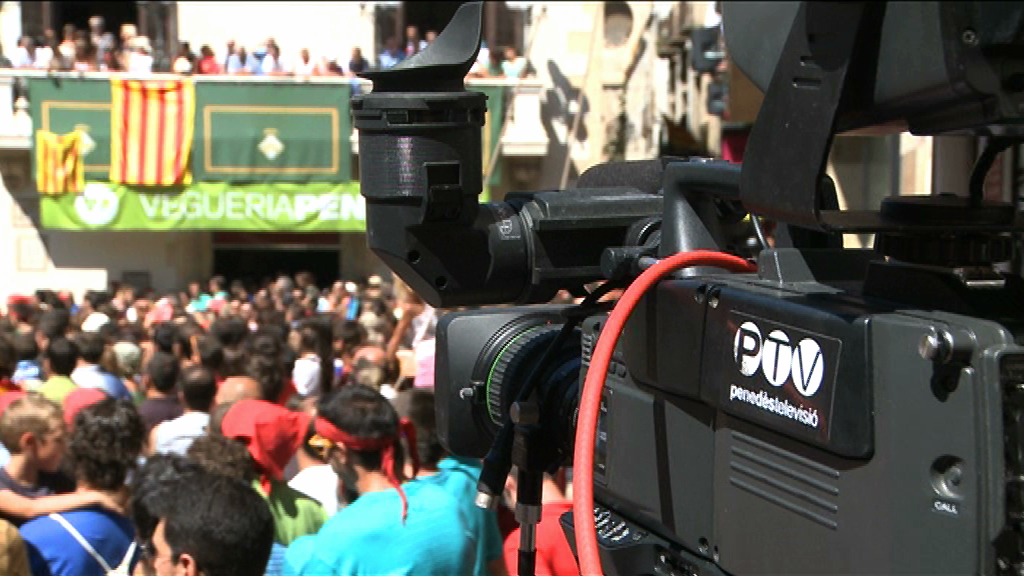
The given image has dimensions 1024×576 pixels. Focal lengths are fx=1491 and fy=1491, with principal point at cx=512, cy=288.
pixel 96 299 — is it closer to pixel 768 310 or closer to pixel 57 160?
pixel 57 160

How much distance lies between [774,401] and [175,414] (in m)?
4.78

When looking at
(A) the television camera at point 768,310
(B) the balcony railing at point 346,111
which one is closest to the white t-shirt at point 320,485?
(A) the television camera at point 768,310

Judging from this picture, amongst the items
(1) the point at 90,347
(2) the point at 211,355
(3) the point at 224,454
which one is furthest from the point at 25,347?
(3) the point at 224,454

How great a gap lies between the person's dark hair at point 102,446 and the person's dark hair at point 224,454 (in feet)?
0.64

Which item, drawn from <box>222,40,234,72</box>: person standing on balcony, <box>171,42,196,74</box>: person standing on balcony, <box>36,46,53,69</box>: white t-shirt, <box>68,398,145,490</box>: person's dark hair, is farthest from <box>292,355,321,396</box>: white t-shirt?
<box>36,46,53,69</box>: white t-shirt

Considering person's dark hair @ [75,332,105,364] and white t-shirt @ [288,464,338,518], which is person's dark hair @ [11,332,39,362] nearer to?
person's dark hair @ [75,332,105,364]

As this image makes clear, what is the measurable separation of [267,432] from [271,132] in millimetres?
16249

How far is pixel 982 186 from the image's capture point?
68.8 inches

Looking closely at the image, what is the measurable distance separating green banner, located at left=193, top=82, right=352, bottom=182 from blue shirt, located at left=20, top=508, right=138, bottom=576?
16.8 metres

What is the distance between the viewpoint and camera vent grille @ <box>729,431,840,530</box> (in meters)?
1.69

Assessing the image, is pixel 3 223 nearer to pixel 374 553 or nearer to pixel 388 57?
pixel 388 57

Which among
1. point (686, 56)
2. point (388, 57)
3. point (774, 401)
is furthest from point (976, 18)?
point (388, 57)

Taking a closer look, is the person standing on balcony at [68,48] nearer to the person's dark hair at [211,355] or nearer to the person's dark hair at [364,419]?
the person's dark hair at [211,355]

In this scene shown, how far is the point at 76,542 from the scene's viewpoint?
409 centimetres
